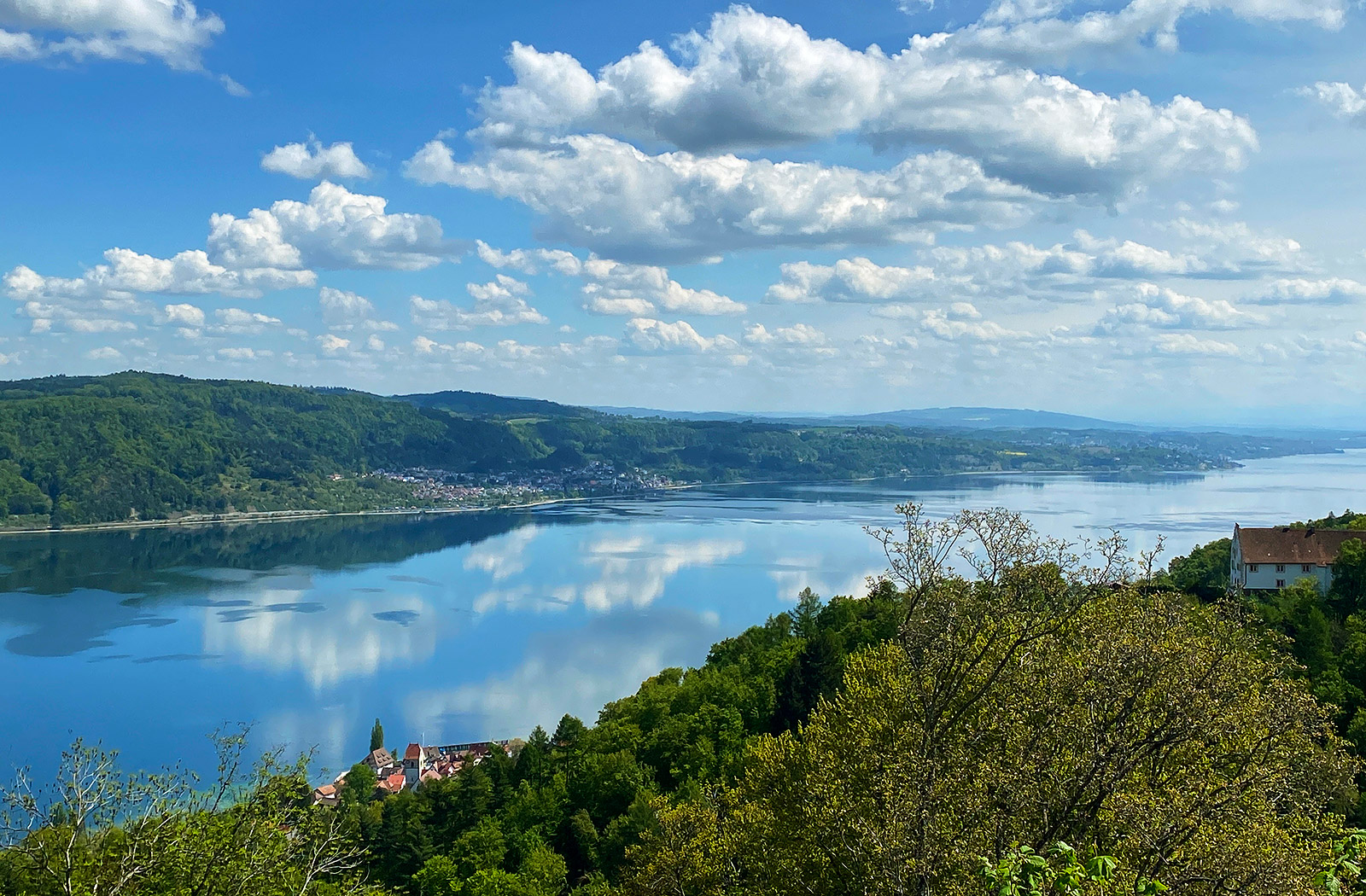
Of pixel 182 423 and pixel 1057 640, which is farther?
pixel 182 423

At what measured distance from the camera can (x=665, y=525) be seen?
96.1m

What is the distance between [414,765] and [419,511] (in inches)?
3636

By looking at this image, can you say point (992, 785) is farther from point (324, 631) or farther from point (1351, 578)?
point (324, 631)

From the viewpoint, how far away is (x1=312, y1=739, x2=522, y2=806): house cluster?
28375 mm

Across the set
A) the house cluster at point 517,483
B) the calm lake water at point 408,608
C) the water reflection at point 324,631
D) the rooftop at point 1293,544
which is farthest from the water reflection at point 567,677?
the house cluster at point 517,483

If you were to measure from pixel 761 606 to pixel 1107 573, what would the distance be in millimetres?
49281

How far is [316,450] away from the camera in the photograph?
146 metres

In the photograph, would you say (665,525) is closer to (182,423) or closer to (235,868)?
(182,423)

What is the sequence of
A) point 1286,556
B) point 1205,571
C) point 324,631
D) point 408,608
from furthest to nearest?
point 408,608, point 324,631, point 1205,571, point 1286,556

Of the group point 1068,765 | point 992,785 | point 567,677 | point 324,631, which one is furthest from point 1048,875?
point 324,631

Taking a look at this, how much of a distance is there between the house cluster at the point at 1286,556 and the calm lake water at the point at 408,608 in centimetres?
2210

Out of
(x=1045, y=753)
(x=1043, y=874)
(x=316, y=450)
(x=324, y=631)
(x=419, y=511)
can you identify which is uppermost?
(x=1043, y=874)

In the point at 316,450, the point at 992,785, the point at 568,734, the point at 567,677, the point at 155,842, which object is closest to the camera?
the point at 992,785

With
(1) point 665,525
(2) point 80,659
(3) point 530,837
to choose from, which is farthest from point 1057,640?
(1) point 665,525
